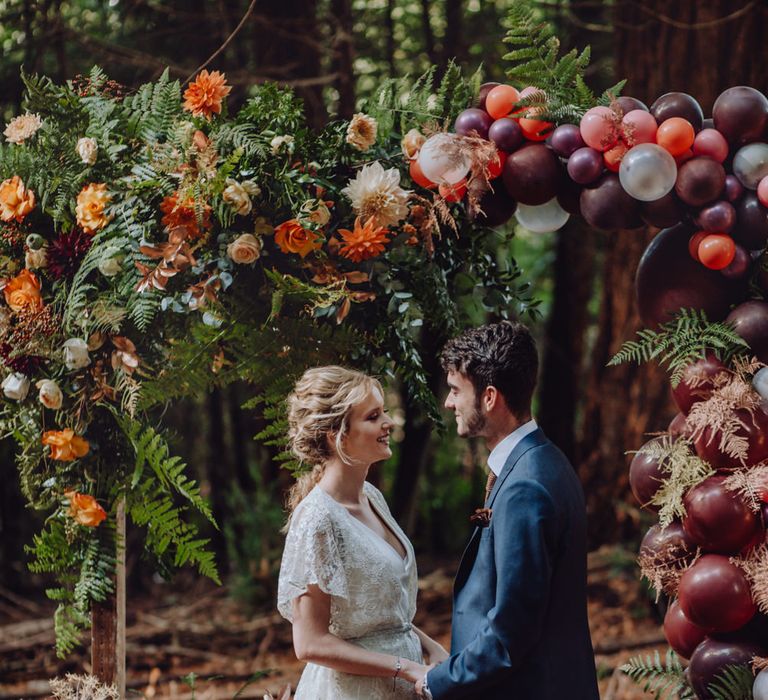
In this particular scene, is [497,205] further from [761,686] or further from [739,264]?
[761,686]

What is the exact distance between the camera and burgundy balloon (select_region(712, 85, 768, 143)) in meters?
2.47

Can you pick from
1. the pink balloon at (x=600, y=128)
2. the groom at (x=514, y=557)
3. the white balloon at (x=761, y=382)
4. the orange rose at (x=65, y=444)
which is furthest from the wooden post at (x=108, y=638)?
the white balloon at (x=761, y=382)

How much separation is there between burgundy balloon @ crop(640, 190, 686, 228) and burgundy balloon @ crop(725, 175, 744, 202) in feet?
0.41

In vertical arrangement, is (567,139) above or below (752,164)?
above

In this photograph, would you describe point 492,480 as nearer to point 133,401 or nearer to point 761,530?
point 761,530

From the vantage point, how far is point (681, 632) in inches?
106

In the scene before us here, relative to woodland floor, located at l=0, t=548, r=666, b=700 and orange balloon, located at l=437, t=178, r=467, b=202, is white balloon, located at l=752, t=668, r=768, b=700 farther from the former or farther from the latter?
woodland floor, located at l=0, t=548, r=666, b=700

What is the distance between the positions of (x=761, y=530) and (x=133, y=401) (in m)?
1.83

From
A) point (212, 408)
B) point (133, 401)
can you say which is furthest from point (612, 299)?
point (133, 401)

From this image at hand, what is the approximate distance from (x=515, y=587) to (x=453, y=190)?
3.77 ft

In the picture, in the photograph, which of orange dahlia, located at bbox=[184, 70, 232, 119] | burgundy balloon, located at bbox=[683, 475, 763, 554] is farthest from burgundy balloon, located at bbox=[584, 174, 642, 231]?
orange dahlia, located at bbox=[184, 70, 232, 119]

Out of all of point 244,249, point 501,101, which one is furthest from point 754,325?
Result: point 244,249

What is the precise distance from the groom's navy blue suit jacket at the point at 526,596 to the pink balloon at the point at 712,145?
0.90 metres

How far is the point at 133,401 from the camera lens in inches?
108
